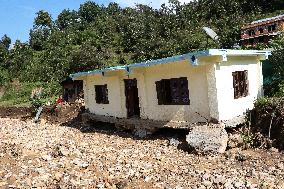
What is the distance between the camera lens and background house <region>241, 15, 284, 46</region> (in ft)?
127

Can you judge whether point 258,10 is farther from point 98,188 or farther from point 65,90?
point 98,188

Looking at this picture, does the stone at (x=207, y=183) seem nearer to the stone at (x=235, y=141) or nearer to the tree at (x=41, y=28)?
the stone at (x=235, y=141)

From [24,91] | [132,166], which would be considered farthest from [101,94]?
[24,91]

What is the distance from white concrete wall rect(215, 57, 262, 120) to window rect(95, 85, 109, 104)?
26.0ft

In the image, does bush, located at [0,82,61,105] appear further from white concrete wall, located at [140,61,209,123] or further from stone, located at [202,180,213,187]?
stone, located at [202,180,213,187]

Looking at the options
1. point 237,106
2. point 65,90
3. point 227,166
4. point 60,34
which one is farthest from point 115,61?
point 227,166

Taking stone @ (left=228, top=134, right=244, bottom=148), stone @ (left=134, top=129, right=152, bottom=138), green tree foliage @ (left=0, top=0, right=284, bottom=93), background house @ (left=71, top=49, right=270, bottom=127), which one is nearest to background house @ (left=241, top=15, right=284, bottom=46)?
green tree foliage @ (left=0, top=0, right=284, bottom=93)

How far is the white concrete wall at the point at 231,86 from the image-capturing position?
1357cm

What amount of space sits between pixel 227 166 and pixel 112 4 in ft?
326

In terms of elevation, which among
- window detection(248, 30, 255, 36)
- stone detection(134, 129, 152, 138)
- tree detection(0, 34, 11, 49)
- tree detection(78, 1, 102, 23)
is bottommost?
stone detection(134, 129, 152, 138)

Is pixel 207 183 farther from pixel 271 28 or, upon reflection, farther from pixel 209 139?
pixel 271 28

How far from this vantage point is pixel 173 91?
15453 millimetres

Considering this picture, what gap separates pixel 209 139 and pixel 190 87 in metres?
2.54

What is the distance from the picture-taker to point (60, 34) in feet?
209
